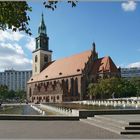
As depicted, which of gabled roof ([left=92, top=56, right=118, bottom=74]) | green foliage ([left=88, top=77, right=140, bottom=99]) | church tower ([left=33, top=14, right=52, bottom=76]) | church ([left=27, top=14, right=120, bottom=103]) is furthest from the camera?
church tower ([left=33, top=14, right=52, bottom=76])

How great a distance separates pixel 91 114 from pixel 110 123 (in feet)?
15.1

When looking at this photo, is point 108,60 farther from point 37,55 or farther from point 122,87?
point 37,55

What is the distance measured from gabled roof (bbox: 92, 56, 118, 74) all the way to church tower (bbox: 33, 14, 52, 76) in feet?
94.1

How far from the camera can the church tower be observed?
124 m

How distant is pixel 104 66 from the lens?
321 ft

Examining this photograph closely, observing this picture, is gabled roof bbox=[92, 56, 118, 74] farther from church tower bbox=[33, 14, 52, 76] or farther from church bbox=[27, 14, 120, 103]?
church tower bbox=[33, 14, 52, 76]

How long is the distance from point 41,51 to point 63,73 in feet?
58.1

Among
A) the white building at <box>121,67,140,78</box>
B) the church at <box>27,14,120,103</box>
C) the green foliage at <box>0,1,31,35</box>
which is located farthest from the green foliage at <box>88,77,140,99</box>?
the white building at <box>121,67,140,78</box>

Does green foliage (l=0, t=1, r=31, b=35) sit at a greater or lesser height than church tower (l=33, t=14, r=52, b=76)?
lesser

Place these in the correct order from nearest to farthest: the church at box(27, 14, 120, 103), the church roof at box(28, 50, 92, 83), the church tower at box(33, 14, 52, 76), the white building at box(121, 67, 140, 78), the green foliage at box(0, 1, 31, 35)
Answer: the green foliage at box(0, 1, 31, 35), the church at box(27, 14, 120, 103), the church roof at box(28, 50, 92, 83), the church tower at box(33, 14, 52, 76), the white building at box(121, 67, 140, 78)

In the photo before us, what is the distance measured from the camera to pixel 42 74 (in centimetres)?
12256

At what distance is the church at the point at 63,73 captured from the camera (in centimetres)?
9844

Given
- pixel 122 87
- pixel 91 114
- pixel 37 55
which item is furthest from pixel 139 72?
pixel 91 114

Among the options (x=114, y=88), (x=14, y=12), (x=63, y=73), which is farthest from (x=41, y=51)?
(x=14, y=12)
